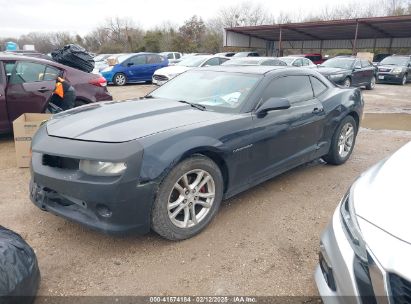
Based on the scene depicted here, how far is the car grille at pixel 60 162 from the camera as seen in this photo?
8.63 ft

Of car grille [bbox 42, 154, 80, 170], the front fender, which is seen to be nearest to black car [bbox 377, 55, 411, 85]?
the front fender

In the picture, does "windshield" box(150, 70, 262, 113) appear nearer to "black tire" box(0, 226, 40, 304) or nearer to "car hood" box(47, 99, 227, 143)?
"car hood" box(47, 99, 227, 143)

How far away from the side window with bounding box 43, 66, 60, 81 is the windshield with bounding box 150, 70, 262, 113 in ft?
8.39

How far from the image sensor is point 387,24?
959 inches

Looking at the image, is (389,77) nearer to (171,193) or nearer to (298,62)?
(298,62)

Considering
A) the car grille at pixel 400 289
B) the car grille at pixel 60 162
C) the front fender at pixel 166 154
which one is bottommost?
the car grille at pixel 400 289

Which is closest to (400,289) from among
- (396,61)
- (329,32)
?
(396,61)

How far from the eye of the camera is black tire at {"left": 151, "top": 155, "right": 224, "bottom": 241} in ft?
8.58

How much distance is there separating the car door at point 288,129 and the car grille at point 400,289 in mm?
1993

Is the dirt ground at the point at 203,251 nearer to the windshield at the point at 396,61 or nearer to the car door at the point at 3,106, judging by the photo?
the car door at the point at 3,106

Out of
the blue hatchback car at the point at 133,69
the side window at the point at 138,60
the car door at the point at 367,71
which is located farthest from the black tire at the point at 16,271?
the car door at the point at 367,71

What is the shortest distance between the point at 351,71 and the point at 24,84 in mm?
12484

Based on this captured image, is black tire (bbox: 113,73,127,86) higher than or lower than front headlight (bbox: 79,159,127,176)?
lower

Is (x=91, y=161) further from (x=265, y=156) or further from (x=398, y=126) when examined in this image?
(x=398, y=126)
